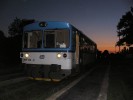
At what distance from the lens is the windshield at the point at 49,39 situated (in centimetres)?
1428

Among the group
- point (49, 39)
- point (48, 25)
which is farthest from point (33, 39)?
point (48, 25)

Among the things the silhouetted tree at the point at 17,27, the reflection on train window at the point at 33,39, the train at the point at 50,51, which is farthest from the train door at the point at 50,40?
the silhouetted tree at the point at 17,27

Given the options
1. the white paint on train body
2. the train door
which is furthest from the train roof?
the white paint on train body

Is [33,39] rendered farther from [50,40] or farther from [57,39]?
[57,39]

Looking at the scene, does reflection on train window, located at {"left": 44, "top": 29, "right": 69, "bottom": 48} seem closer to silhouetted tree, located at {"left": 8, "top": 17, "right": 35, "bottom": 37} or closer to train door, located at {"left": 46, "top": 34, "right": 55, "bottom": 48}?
train door, located at {"left": 46, "top": 34, "right": 55, "bottom": 48}

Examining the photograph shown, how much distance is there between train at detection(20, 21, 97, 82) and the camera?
1405 cm

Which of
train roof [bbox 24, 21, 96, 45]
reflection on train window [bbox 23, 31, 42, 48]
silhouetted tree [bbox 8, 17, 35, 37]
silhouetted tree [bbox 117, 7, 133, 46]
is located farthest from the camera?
silhouetted tree [bbox 117, 7, 133, 46]

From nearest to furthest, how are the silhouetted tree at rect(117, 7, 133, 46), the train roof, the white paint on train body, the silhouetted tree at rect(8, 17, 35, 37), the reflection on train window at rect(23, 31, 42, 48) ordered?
the white paint on train body
the train roof
the reflection on train window at rect(23, 31, 42, 48)
the silhouetted tree at rect(8, 17, 35, 37)
the silhouetted tree at rect(117, 7, 133, 46)

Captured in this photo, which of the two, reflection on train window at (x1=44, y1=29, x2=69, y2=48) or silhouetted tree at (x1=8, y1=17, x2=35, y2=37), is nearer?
reflection on train window at (x1=44, y1=29, x2=69, y2=48)

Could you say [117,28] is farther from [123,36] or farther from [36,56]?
[36,56]

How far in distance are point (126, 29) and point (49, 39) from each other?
59.3 metres

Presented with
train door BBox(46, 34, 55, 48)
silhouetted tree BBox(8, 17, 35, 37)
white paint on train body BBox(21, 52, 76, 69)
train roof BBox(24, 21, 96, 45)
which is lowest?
white paint on train body BBox(21, 52, 76, 69)

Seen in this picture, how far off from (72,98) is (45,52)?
4746 mm

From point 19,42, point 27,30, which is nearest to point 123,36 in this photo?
point 19,42
